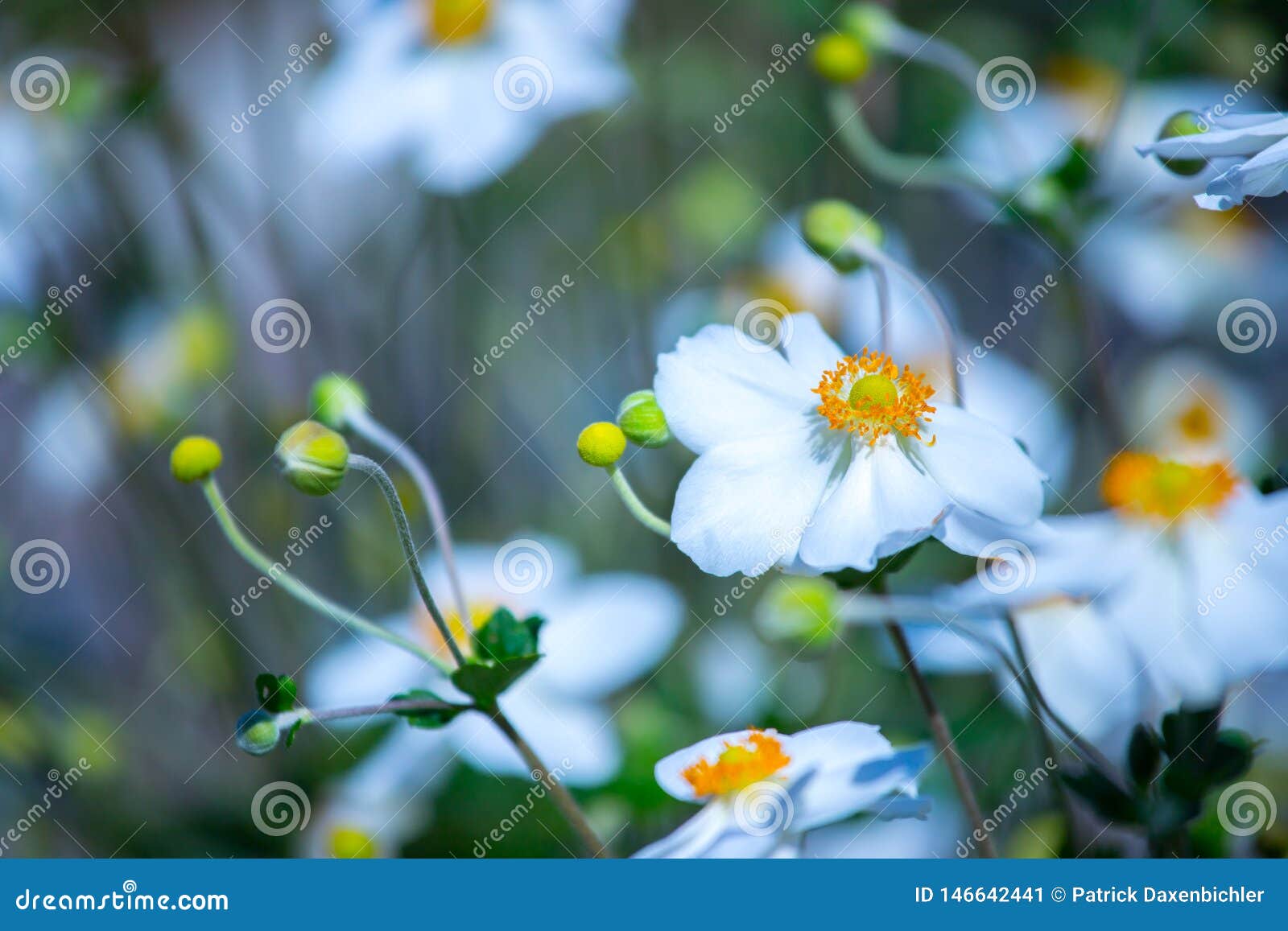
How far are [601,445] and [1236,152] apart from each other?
0.99 feet

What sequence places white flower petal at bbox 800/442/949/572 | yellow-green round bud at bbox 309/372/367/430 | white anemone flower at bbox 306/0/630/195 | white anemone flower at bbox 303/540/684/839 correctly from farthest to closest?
1. white anemone flower at bbox 306/0/630/195
2. white anemone flower at bbox 303/540/684/839
3. yellow-green round bud at bbox 309/372/367/430
4. white flower petal at bbox 800/442/949/572

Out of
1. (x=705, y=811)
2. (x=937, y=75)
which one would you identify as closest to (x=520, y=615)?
(x=705, y=811)

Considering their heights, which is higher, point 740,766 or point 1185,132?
point 1185,132

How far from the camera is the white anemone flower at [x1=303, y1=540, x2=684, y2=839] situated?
0.70 meters

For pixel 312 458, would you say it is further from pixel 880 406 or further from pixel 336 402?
pixel 880 406

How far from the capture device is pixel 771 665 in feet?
2.75

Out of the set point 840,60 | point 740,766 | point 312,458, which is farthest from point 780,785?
point 840,60

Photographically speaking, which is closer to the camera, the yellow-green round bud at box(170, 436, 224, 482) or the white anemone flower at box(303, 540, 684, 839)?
the yellow-green round bud at box(170, 436, 224, 482)

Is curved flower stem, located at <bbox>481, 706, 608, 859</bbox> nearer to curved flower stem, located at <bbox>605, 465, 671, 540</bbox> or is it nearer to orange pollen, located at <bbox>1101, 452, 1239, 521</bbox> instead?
curved flower stem, located at <bbox>605, 465, 671, 540</bbox>

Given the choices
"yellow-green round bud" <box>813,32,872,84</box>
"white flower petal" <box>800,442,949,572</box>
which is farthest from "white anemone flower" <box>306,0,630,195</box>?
"white flower petal" <box>800,442,949,572</box>

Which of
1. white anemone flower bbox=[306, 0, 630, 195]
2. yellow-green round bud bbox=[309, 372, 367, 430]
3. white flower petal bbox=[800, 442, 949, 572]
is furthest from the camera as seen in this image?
white anemone flower bbox=[306, 0, 630, 195]

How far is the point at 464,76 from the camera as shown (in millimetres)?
861

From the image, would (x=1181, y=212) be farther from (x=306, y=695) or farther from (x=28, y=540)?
(x=28, y=540)
